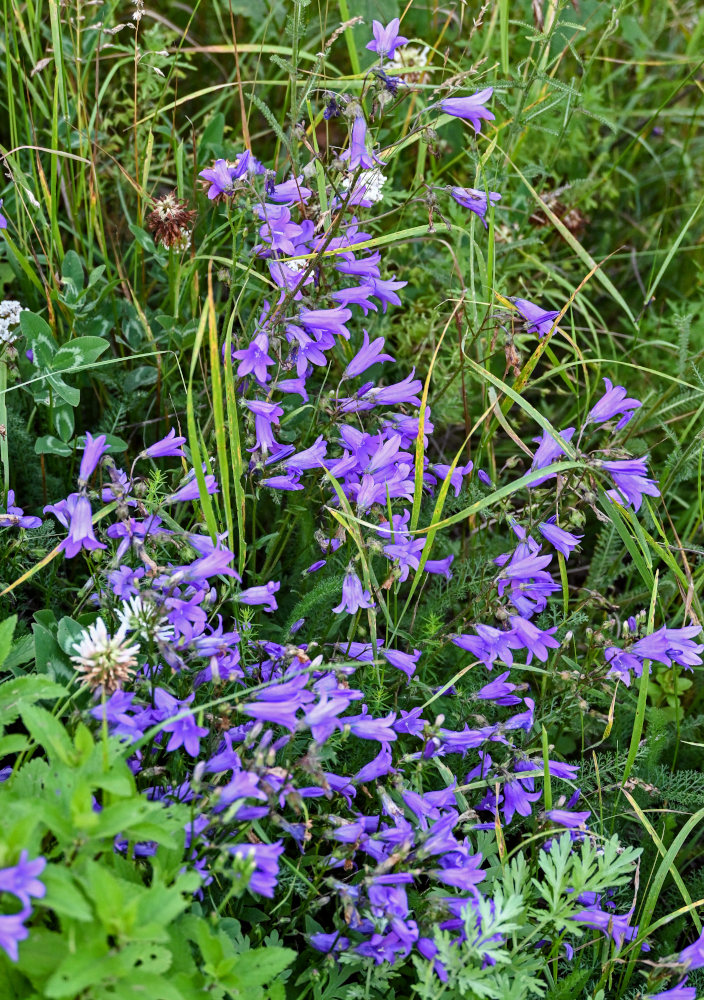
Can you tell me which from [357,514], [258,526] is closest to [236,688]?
[357,514]

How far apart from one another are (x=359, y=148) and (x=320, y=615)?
1.13m

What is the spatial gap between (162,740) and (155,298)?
172cm

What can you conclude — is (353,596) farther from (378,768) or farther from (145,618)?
(145,618)

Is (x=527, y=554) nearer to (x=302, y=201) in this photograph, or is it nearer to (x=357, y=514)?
(x=357, y=514)

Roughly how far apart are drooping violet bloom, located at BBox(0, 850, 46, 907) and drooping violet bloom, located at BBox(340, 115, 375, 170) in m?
1.59

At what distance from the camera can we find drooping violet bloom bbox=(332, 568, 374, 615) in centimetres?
201

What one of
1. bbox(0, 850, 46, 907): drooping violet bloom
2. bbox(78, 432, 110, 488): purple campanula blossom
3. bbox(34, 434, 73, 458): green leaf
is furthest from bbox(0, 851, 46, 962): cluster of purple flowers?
bbox(34, 434, 73, 458): green leaf

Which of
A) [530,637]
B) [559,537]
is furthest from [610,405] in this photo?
[530,637]

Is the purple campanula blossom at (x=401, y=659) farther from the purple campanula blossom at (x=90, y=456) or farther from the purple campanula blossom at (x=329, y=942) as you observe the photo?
the purple campanula blossom at (x=90, y=456)

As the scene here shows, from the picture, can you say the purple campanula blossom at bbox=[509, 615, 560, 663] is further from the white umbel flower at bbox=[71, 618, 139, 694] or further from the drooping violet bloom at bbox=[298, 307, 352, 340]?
the white umbel flower at bbox=[71, 618, 139, 694]

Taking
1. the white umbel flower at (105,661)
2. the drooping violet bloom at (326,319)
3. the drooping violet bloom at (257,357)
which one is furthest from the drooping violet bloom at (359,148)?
the white umbel flower at (105,661)

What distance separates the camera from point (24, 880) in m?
1.26

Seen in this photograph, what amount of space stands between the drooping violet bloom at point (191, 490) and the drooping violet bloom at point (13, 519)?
1.14 ft

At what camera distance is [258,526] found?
271cm
